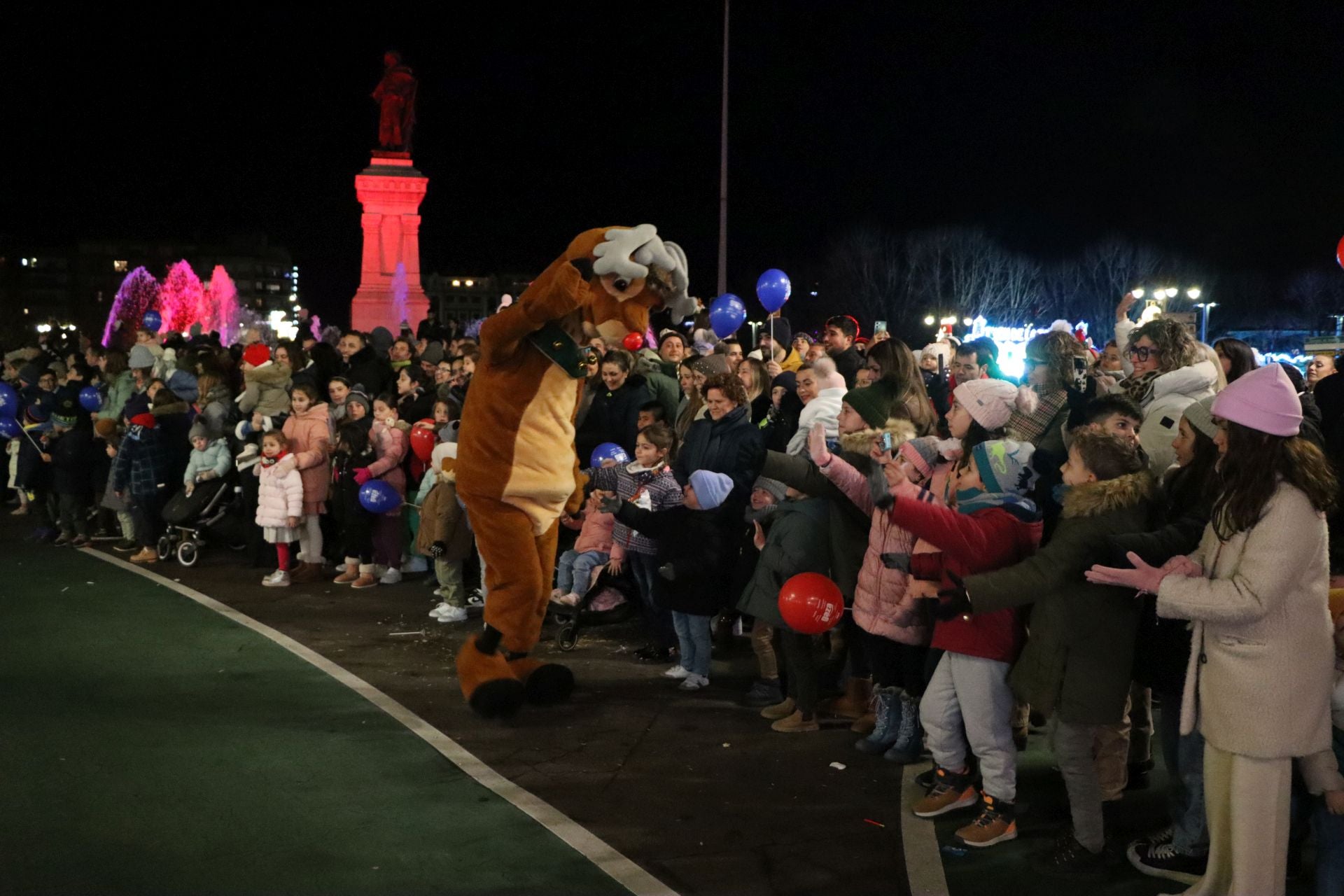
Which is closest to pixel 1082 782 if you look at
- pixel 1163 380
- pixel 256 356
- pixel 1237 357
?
pixel 1163 380

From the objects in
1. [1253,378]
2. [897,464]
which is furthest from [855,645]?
[1253,378]

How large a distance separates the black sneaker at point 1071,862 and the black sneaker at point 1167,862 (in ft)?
0.51

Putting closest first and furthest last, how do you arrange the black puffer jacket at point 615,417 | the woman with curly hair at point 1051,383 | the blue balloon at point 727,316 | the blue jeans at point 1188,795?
the blue jeans at point 1188,795 → the woman with curly hair at point 1051,383 → the black puffer jacket at point 615,417 → the blue balloon at point 727,316

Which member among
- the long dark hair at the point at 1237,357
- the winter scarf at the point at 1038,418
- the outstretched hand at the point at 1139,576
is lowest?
the outstretched hand at the point at 1139,576

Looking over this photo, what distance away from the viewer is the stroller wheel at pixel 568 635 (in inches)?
324

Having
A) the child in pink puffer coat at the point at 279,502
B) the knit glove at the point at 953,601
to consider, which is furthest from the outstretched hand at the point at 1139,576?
the child in pink puffer coat at the point at 279,502

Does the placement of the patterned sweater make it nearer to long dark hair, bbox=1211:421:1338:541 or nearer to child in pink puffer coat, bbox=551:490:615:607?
child in pink puffer coat, bbox=551:490:615:607

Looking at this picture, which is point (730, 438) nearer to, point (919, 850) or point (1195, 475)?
point (1195, 475)

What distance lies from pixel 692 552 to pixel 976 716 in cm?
249

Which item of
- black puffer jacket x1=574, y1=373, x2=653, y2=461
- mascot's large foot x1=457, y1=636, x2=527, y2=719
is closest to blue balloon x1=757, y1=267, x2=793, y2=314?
black puffer jacket x1=574, y1=373, x2=653, y2=461

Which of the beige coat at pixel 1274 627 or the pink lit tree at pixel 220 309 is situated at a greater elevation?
the pink lit tree at pixel 220 309

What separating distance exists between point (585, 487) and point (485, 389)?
229cm

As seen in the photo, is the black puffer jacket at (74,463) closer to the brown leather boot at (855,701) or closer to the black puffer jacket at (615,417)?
the black puffer jacket at (615,417)

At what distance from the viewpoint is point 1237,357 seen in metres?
6.79
